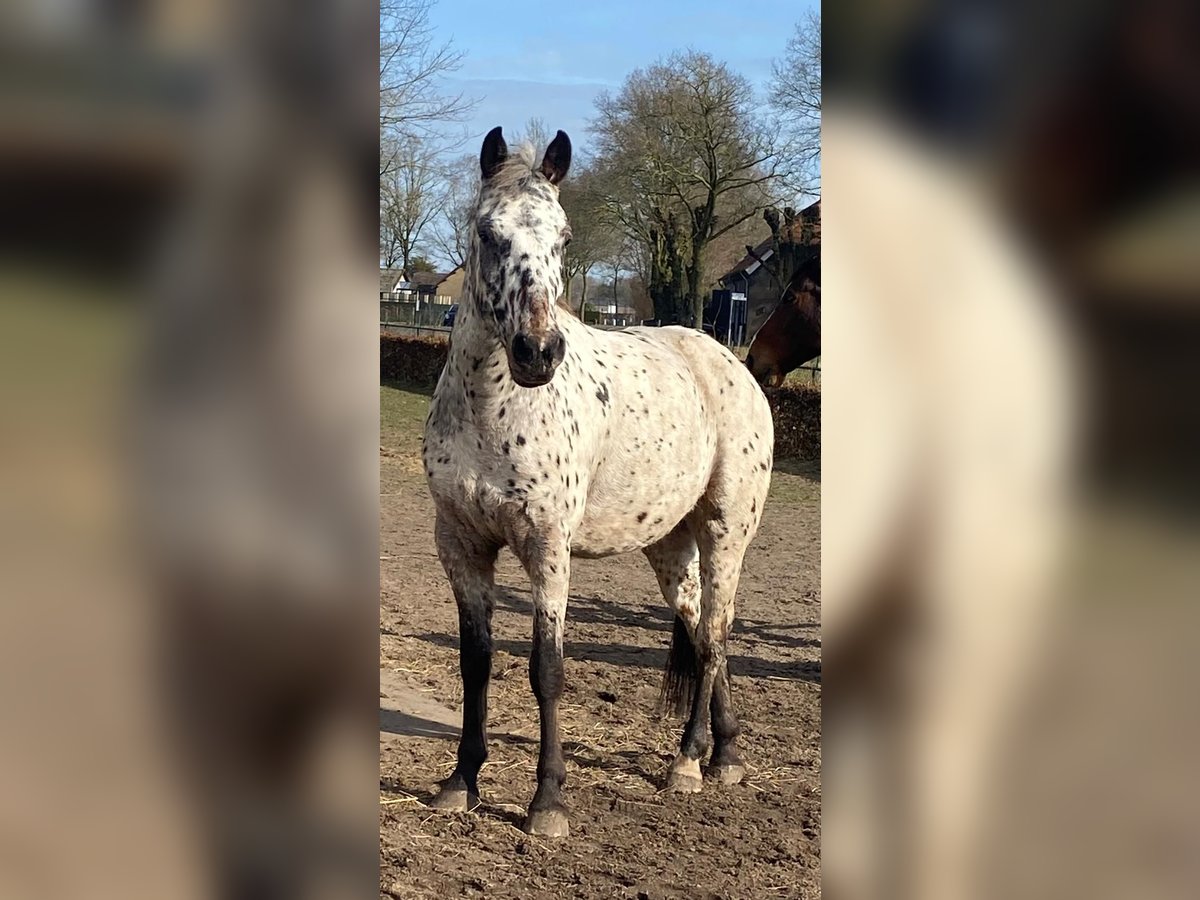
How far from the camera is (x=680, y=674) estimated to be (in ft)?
14.1

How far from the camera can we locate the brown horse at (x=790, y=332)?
15.4 feet

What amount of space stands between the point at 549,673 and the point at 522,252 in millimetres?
1446

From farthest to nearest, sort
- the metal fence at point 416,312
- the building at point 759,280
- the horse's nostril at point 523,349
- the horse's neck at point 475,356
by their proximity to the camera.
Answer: the metal fence at point 416,312 → the building at point 759,280 → the horse's neck at point 475,356 → the horse's nostril at point 523,349

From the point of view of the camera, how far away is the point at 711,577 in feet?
13.4

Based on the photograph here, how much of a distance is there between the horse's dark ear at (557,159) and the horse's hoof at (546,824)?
210cm

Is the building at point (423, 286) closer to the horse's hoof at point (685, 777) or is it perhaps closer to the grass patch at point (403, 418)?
the grass patch at point (403, 418)

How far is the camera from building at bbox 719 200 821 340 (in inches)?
160

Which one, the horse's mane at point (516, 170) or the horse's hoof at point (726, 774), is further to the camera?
the horse's hoof at point (726, 774)

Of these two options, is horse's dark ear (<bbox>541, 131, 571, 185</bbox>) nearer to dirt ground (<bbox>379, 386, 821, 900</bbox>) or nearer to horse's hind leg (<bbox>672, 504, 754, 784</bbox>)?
horse's hind leg (<bbox>672, 504, 754, 784</bbox>)

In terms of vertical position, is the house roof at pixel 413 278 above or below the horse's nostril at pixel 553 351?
above

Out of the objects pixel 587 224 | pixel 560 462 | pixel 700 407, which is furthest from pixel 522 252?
pixel 700 407
